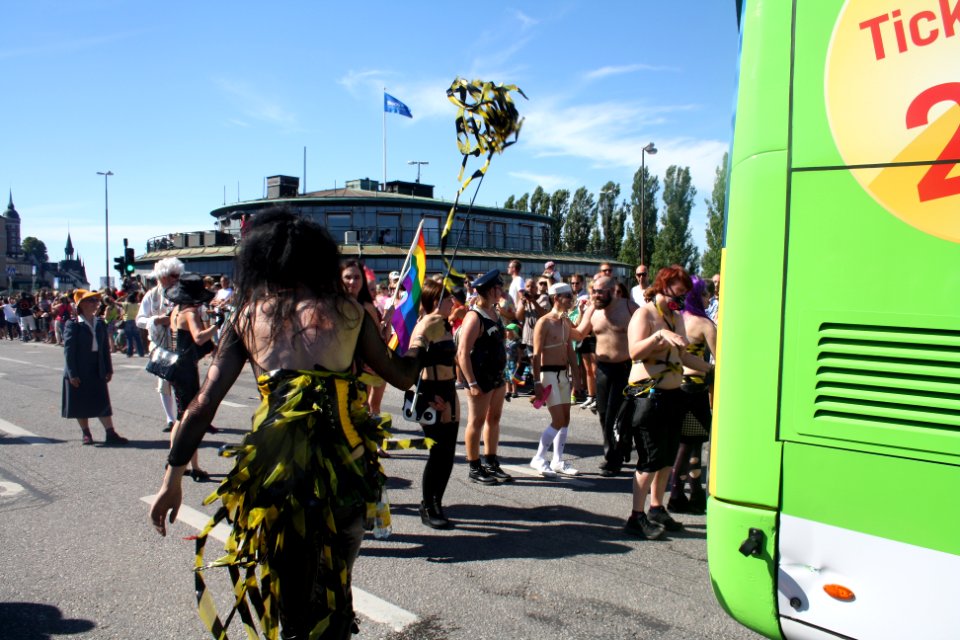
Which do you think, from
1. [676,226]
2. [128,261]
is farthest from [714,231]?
[128,261]

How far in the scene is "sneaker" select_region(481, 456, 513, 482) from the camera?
6340 mm

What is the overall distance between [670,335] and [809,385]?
2.38m

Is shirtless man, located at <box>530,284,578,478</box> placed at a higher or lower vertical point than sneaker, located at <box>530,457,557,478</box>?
higher

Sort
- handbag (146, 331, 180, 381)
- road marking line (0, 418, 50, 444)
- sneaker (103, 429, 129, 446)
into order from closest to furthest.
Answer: handbag (146, 331, 180, 381) → sneaker (103, 429, 129, 446) → road marking line (0, 418, 50, 444)

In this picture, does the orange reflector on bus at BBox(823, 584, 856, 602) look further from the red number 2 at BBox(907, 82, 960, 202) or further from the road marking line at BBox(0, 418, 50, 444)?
the road marking line at BBox(0, 418, 50, 444)

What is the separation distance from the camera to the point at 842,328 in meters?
2.21

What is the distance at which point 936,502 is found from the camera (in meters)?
2.01

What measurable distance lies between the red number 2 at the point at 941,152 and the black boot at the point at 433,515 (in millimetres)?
3881

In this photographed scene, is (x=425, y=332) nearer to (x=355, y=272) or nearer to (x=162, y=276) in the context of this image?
(x=355, y=272)

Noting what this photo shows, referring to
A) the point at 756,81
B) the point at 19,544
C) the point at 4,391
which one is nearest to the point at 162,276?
the point at 19,544

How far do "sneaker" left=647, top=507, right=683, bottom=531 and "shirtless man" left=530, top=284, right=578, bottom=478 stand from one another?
165 cm

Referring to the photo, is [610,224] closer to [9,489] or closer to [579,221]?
[579,221]

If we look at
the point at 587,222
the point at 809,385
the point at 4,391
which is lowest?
the point at 4,391

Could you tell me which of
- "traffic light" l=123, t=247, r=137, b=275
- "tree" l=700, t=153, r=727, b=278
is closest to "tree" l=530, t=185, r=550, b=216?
"tree" l=700, t=153, r=727, b=278
